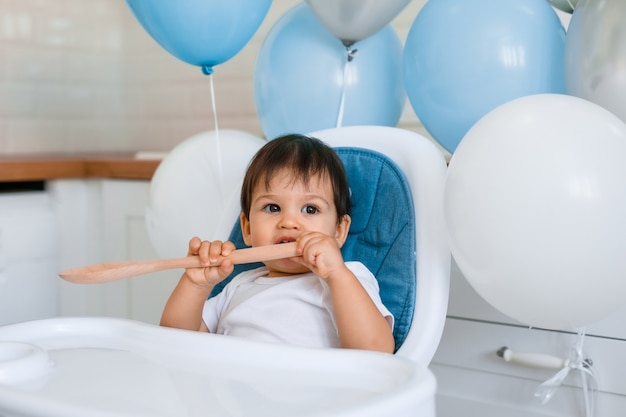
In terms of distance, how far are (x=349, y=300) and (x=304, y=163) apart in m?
0.27

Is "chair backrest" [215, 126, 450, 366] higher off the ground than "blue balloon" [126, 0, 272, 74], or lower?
lower

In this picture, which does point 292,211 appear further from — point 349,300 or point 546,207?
point 546,207

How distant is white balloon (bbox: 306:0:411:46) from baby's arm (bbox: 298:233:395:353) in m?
0.50

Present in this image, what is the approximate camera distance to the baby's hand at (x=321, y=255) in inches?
43.8

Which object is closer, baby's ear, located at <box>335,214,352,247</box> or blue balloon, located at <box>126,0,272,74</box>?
baby's ear, located at <box>335,214,352,247</box>

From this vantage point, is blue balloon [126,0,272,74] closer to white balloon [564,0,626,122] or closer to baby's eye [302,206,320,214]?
baby's eye [302,206,320,214]

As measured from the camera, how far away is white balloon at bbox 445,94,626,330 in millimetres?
988

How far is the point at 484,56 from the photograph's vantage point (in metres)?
1.34

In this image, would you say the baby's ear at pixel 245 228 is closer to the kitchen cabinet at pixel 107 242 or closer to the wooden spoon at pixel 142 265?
the wooden spoon at pixel 142 265

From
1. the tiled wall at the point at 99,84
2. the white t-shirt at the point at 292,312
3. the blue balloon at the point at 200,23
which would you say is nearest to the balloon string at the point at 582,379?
the white t-shirt at the point at 292,312

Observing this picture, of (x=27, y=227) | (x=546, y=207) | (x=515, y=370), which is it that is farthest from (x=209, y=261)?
(x=27, y=227)

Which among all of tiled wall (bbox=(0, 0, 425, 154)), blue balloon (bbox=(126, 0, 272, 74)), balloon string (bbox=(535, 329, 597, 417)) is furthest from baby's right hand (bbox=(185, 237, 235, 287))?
tiled wall (bbox=(0, 0, 425, 154))

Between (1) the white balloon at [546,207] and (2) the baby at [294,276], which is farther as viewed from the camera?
(2) the baby at [294,276]

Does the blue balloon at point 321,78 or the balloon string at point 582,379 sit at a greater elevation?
the blue balloon at point 321,78
